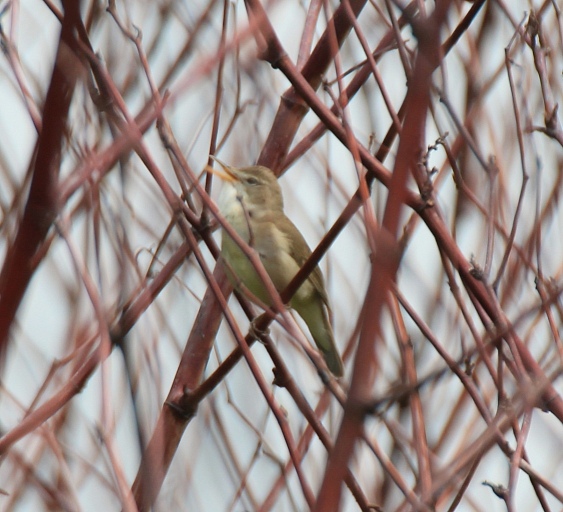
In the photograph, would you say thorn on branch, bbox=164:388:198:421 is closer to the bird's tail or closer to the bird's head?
the bird's head

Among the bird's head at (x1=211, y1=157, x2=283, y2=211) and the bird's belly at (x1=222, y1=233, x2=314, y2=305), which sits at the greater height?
the bird's head at (x1=211, y1=157, x2=283, y2=211)

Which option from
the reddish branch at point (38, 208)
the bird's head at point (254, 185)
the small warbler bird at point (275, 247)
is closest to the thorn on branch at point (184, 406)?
the small warbler bird at point (275, 247)

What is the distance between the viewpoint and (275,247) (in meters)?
3.81

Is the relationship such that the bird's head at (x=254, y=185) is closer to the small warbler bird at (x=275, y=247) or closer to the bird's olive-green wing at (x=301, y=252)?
the small warbler bird at (x=275, y=247)

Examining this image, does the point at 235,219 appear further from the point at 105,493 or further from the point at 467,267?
the point at 467,267

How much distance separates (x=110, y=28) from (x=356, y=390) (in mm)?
1026

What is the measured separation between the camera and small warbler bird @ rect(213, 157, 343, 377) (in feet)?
12.2

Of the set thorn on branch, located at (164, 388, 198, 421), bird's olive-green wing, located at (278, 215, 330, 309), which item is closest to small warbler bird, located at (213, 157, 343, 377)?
bird's olive-green wing, located at (278, 215, 330, 309)

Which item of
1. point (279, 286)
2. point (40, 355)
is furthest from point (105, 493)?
point (279, 286)

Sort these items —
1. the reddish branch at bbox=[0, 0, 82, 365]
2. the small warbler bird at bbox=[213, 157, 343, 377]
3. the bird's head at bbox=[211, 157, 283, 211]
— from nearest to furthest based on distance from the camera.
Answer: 1. the reddish branch at bbox=[0, 0, 82, 365]
2. the bird's head at bbox=[211, 157, 283, 211]
3. the small warbler bird at bbox=[213, 157, 343, 377]

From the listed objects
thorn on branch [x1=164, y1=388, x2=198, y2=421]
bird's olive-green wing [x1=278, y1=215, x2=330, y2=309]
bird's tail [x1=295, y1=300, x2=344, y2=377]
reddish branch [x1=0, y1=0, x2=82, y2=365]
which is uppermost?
bird's olive-green wing [x1=278, y1=215, x2=330, y2=309]

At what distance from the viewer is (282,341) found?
3275mm

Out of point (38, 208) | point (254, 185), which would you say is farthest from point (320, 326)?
point (38, 208)

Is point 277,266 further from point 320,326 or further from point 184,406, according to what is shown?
point 184,406
